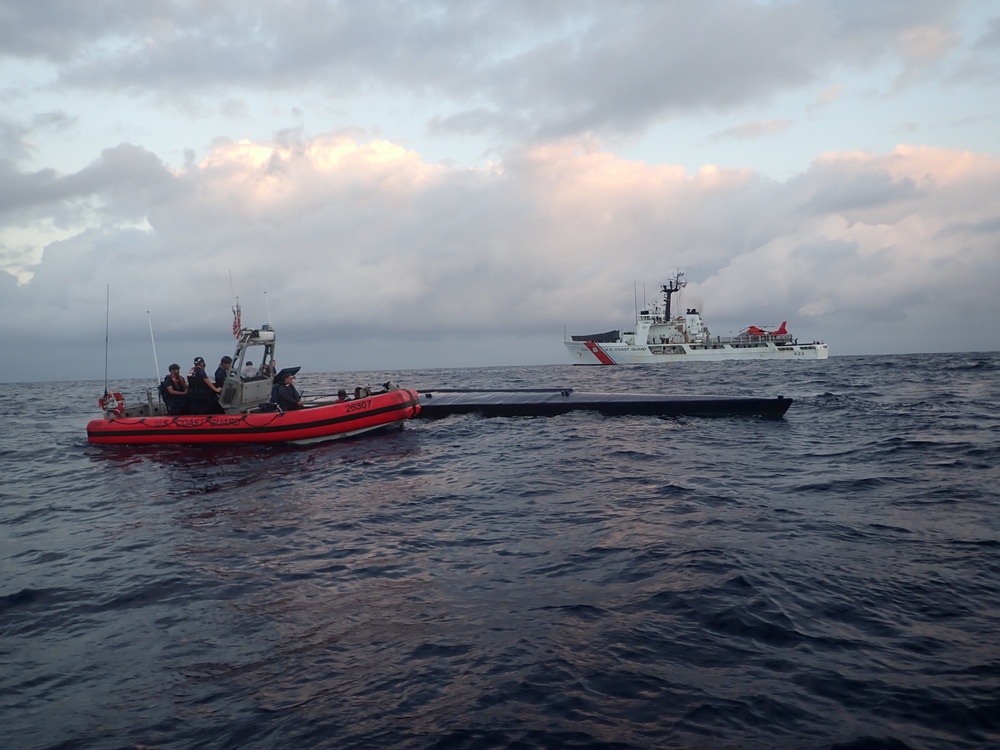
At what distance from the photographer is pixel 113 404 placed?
57.4 ft

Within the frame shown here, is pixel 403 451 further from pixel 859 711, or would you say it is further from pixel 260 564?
pixel 859 711

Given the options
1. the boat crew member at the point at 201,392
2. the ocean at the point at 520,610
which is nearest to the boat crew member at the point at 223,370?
the boat crew member at the point at 201,392

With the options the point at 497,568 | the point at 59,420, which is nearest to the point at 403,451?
the point at 497,568

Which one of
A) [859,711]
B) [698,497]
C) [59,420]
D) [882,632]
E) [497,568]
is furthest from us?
[59,420]

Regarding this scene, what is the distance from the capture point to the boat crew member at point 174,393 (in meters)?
16.4

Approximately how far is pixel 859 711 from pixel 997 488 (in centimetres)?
713

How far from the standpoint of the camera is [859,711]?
3641 mm

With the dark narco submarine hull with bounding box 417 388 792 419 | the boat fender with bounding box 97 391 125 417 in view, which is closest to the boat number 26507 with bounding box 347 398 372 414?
the dark narco submarine hull with bounding box 417 388 792 419

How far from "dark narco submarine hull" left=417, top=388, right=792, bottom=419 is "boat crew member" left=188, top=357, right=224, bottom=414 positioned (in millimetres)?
7101

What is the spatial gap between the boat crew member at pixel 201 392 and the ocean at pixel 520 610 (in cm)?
492

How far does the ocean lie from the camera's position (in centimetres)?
372

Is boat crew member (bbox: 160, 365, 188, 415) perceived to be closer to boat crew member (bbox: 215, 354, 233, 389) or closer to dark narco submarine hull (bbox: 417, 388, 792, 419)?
boat crew member (bbox: 215, 354, 233, 389)

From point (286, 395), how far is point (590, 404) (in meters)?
9.56

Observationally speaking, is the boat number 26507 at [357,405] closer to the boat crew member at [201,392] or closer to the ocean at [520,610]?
the boat crew member at [201,392]
